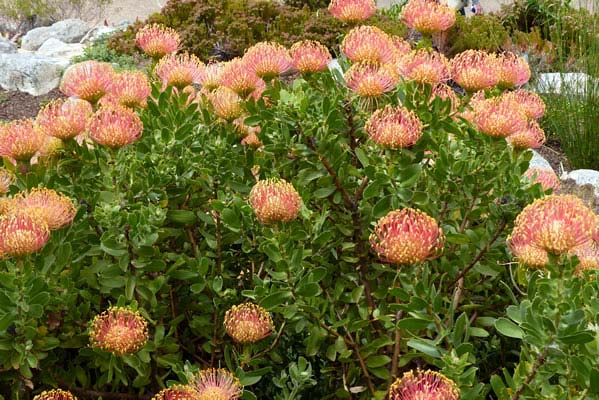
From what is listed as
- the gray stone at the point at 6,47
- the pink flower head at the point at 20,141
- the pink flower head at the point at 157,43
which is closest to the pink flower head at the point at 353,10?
the pink flower head at the point at 157,43

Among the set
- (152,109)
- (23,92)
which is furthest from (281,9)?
(152,109)

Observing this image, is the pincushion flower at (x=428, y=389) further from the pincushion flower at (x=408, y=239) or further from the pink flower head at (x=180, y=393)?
the pink flower head at (x=180, y=393)

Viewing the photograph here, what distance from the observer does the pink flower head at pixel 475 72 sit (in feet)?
6.27

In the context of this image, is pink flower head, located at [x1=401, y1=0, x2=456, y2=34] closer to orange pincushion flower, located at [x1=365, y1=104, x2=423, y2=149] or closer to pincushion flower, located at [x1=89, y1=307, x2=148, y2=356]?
orange pincushion flower, located at [x1=365, y1=104, x2=423, y2=149]

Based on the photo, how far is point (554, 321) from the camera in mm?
1341

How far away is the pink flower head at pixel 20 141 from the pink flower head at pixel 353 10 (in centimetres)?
82

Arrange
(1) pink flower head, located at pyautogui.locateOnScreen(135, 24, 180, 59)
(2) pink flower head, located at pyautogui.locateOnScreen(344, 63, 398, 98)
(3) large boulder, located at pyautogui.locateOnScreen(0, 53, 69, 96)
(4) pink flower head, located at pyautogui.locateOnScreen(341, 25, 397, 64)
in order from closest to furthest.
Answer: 1. (2) pink flower head, located at pyautogui.locateOnScreen(344, 63, 398, 98)
2. (4) pink flower head, located at pyautogui.locateOnScreen(341, 25, 397, 64)
3. (1) pink flower head, located at pyautogui.locateOnScreen(135, 24, 180, 59)
4. (3) large boulder, located at pyautogui.locateOnScreen(0, 53, 69, 96)

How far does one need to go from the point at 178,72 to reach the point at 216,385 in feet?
2.89

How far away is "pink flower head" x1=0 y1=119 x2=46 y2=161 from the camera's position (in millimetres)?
1936

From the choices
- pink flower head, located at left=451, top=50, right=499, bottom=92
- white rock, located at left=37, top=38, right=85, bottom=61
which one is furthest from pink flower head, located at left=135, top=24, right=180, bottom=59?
white rock, located at left=37, top=38, right=85, bottom=61

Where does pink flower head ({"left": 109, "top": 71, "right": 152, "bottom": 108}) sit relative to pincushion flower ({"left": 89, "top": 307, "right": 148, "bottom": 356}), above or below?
above

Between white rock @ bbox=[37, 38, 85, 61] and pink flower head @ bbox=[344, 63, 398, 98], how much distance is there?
802 centimetres

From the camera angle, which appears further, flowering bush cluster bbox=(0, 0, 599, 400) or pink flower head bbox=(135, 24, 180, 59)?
pink flower head bbox=(135, 24, 180, 59)

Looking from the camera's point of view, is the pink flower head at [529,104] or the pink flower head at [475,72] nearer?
the pink flower head at [475,72]
